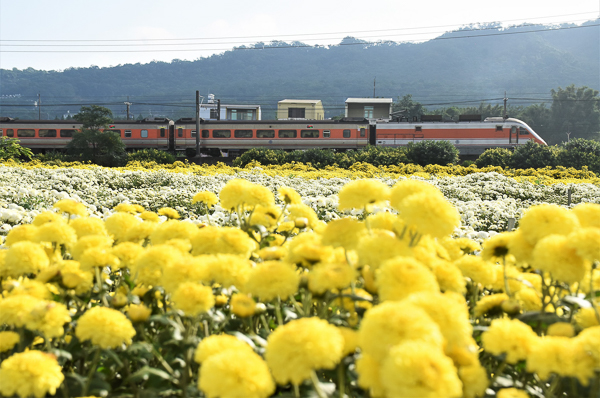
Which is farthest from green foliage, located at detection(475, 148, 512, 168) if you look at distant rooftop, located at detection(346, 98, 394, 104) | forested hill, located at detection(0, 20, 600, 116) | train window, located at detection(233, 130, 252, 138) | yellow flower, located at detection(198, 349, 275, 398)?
forested hill, located at detection(0, 20, 600, 116)

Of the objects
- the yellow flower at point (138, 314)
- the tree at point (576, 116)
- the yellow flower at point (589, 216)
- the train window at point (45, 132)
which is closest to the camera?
the yellow flower at point (138, 314)

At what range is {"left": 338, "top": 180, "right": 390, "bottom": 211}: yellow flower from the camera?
4.67 ft

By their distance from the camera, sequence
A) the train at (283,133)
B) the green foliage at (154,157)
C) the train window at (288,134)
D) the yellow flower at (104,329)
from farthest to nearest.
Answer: the train window at (288,134), the train at (283,133), the green foliage at (154,157), the yellow flower at (104,329)

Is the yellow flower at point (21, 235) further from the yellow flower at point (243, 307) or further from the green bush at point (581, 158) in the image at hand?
the green bush at point (581, 158)

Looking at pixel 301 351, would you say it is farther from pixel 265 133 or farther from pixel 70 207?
pixel 265 133

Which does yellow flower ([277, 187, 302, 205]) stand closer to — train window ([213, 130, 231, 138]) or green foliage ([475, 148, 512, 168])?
green foliage ([475, 148, 512, 168])

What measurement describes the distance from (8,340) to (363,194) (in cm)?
114

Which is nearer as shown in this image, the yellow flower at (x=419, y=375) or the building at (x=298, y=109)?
the yellow flower at (x=419, y=375)

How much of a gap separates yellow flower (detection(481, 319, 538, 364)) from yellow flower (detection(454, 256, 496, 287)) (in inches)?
18.3

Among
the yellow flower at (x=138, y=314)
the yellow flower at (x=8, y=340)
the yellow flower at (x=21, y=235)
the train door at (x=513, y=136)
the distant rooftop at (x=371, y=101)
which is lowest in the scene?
the yellow flower at (x=8, y=340)

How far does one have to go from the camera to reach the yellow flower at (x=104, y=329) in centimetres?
115

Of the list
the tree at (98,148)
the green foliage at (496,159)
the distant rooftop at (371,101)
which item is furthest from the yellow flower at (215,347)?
the distant rooftop at (371,101)

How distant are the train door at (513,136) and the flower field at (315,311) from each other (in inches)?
1081

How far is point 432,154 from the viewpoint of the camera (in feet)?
63.3
